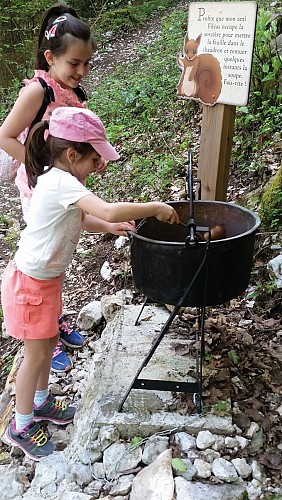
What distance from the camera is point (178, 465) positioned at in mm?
2295

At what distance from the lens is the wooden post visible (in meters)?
3.14

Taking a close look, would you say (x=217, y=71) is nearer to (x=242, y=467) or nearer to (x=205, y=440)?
(x=205, y=440)

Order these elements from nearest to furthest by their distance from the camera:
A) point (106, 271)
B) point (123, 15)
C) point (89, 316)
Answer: point (89, 316) → point (106, 271) → point (123, 15)

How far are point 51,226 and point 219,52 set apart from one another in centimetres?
155

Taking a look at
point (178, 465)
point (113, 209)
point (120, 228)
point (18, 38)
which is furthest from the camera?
point (18, 38)

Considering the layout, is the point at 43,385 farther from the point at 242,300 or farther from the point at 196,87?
the point at 196,87

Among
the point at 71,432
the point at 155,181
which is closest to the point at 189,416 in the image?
the point at 71,432

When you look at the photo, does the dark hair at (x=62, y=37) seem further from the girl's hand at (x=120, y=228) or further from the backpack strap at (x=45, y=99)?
the girl's hand at (x=120, y=228)

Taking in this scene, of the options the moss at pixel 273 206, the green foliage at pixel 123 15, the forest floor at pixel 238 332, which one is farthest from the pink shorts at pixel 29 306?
the green foliage at pixel 123 15

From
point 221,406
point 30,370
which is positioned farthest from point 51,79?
point 221,406

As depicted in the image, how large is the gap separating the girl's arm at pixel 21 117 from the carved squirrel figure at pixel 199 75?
3.54 feet

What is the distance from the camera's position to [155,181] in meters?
5.36

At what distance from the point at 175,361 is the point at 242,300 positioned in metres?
0.90

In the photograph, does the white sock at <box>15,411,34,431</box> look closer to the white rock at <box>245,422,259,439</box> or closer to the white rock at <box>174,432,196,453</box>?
the white rock at <box>174,432,196,453</box>
